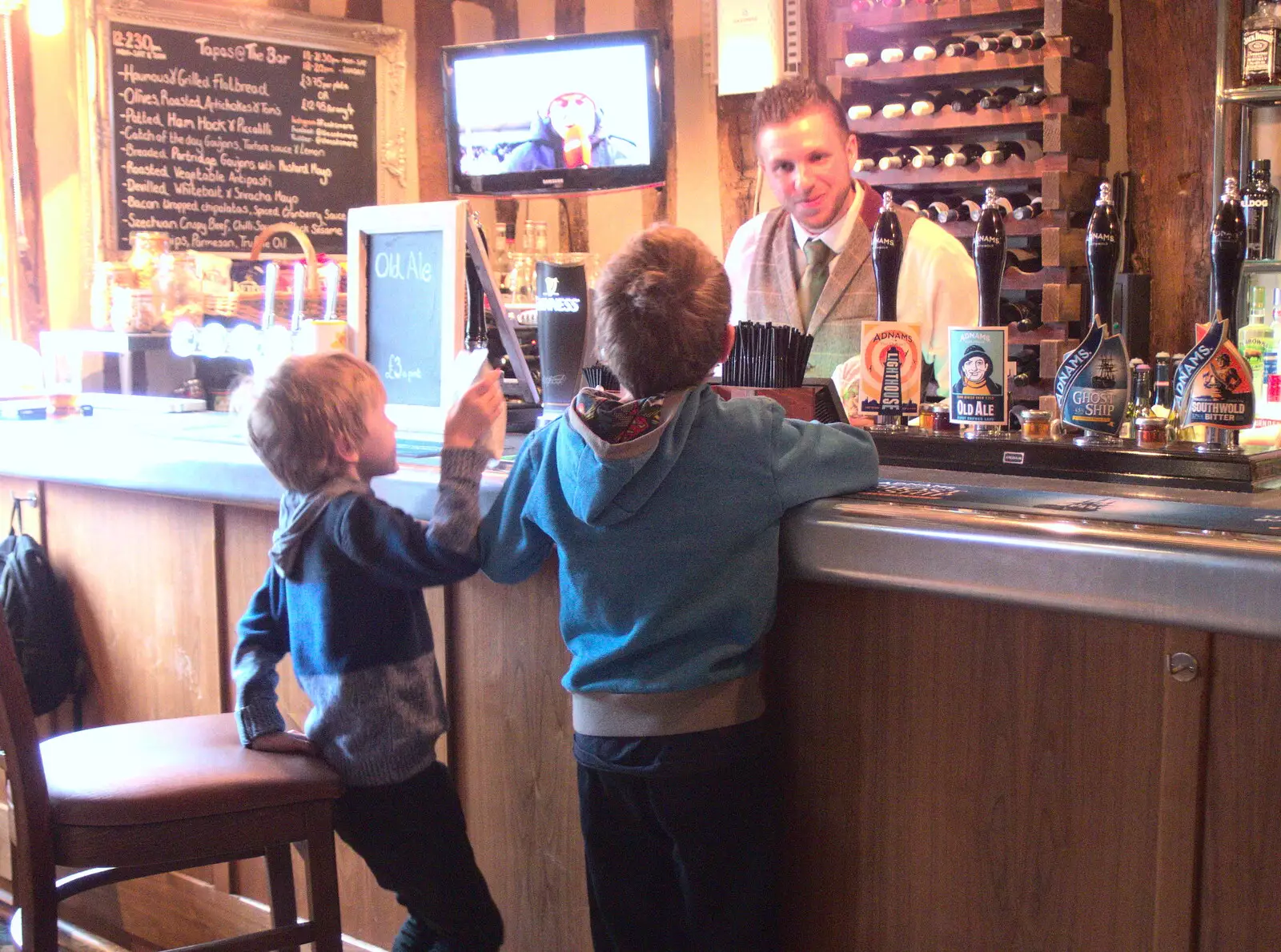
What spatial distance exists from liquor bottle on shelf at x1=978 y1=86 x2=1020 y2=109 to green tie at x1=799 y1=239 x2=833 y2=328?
1146 mm

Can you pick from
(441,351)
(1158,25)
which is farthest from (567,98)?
(441,351)

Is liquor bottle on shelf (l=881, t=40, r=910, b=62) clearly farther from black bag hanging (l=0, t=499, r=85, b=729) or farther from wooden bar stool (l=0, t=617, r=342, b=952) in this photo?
wooden bar stool (l=0, t=617, r=342, b=952)

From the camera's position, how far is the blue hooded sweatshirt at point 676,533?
1564 millimetres

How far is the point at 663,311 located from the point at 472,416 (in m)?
0.33

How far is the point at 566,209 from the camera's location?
586 centimetres

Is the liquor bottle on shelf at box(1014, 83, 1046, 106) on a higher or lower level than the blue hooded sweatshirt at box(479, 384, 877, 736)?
higher

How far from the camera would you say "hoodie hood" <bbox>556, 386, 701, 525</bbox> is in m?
1.54

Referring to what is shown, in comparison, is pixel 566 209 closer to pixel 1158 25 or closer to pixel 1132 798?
pixel 1158 25

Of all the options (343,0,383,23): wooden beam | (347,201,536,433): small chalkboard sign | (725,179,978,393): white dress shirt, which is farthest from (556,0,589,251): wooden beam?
(347,201,536,433): small chalkboard sign

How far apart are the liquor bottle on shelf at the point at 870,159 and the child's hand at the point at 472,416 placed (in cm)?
286

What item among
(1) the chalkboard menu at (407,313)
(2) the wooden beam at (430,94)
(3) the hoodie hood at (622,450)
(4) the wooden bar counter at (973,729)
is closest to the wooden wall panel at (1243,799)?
(4) the wooden bar counter at (973,729)

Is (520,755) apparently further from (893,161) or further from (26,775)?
(893,161)

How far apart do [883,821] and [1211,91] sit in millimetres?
3480

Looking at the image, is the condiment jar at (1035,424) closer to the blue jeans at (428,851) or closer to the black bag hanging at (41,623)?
the blue jeans at (428,851)
